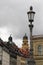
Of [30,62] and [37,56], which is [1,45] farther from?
[37,56]

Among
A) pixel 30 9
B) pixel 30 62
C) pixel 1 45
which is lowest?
pixel 30 62

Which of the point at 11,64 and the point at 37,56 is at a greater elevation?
the point at 37,56

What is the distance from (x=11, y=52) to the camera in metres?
19.9

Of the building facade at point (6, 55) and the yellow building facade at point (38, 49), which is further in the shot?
the yellow building facade at point (38, 49)

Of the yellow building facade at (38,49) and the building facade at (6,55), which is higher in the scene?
the yellow building facade at (38,49)

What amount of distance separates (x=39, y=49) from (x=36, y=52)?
36.6 inches

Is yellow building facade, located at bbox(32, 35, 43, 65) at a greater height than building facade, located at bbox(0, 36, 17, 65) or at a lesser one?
greater

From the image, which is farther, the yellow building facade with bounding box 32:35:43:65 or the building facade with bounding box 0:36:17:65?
the yellow building facade with bounding box 32:35:43:65

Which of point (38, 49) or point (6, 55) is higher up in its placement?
point (38, 49)

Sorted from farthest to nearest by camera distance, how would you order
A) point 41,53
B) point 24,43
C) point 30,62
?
point 24,43 → point 41,53 → point 30,62

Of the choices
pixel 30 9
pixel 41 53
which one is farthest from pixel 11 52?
pixel 41 53

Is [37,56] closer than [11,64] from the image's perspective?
No

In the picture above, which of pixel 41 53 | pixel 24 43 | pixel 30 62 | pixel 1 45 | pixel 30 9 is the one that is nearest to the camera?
pixel 30 62

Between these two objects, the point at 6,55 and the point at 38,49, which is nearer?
the point at 6,55
